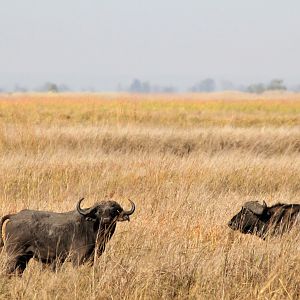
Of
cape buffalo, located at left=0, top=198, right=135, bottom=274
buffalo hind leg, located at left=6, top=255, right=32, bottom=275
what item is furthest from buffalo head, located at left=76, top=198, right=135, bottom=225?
buffalo hind leg, located at left=6, top=255, right=32, bottom=275

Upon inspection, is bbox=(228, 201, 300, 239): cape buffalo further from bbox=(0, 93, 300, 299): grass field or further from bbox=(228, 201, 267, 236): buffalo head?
bbox=(0, 93, 300, 299): grass field

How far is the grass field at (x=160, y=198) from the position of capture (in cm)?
503

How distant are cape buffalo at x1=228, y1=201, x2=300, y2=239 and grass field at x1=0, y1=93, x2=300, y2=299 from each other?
198 mm

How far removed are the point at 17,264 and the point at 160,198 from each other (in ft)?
12.4

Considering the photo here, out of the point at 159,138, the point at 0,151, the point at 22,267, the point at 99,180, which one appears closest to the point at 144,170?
the point at 99,180

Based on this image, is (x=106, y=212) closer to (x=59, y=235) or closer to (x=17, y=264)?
(x=59, y=235)

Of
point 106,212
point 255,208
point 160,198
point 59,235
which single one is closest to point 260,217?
point 255,208

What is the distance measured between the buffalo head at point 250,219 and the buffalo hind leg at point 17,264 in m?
2.50

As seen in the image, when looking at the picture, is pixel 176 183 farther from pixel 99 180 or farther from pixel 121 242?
pixel 121 242

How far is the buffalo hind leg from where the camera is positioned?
5270 mm

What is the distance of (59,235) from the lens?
538 centimetres

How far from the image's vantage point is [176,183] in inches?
400

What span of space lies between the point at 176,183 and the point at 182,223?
2.95 metres

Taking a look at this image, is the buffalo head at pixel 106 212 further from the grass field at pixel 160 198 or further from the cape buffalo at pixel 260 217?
the cape buffalo at pixel 260 217
